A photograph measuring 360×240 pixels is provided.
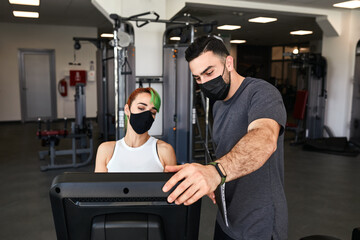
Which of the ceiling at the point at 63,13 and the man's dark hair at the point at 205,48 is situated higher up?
the ceiling at the point at 63,13

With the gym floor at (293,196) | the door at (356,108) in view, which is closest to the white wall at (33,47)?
the gym floor at (293,196)

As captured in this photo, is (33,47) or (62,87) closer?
(33,47)

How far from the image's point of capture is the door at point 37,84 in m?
9.57

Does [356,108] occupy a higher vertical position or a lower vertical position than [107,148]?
lower

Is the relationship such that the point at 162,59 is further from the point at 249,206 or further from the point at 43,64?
the point at 43,64

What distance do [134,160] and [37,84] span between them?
911cm

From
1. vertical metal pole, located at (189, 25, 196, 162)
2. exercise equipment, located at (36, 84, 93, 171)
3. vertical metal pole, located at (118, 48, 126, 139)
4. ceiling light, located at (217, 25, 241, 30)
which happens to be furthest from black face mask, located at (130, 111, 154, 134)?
ceiling light, located at (217, 25, 241, 30)

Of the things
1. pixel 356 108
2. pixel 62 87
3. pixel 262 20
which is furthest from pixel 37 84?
pixel 356 108

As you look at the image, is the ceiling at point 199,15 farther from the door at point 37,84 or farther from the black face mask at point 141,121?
the black face mask at point 141,121

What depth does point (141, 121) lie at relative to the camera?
5.98ft

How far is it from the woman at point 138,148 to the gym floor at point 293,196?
4.63ft

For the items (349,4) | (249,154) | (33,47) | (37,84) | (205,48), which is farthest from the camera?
(37,84)

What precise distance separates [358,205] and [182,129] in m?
2.65

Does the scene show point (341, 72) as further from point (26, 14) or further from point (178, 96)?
point (26, 14)
